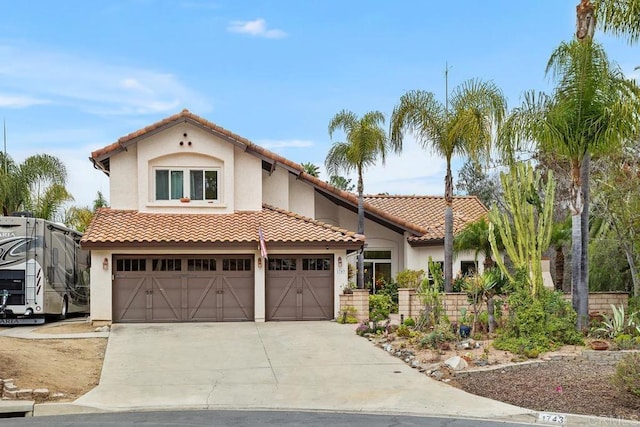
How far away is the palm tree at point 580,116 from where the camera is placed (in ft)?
53.2

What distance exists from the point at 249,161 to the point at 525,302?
36.9ft

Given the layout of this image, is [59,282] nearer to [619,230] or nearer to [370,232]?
[370,232]

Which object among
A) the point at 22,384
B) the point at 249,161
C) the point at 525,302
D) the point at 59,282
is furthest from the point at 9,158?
the point at 525,302

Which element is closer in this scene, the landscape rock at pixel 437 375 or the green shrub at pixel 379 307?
the landscape rock at pixel 437 375

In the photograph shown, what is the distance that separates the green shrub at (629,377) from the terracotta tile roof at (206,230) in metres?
11.8

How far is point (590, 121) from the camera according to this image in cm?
1641

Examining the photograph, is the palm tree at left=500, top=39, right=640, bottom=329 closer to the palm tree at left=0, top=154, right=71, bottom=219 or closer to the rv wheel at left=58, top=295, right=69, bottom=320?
the rv wheel at left=58, top=295, right=69, bottom=320

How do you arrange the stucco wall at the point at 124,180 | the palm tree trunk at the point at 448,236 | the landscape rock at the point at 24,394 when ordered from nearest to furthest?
1. the landscape rock at the point at 24,394
2. the palm tree trunk at the point at 448,236
3. the stucco wall at the point at 124,180

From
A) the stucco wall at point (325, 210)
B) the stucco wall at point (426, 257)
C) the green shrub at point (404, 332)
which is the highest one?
the stucco wall at point (325, 210)

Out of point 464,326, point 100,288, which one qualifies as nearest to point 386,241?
point 464,326

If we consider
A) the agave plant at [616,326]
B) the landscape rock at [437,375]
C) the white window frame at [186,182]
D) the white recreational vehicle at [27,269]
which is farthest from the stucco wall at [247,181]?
the agave plant at [616,326]

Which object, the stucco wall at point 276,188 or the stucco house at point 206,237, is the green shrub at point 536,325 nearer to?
the stucco house at point 206,237

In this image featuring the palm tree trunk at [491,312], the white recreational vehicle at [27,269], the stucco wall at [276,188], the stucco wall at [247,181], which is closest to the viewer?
the palm tree trunk at [491,312]

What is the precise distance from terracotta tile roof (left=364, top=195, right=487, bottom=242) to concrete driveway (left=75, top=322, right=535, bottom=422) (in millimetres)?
8879
